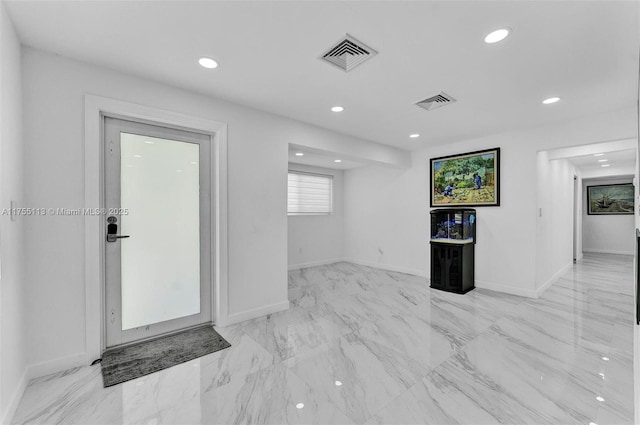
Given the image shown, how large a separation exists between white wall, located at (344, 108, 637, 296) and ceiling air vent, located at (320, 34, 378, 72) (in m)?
3.12

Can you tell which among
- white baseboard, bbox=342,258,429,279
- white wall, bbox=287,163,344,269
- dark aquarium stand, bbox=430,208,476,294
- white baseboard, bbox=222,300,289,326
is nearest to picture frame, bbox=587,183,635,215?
dark aquarium stand, bbox=430,208,476,294

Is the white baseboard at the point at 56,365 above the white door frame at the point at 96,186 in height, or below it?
below

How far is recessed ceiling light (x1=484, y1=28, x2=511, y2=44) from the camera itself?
1.78 meters

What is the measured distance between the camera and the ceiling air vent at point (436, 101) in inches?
111

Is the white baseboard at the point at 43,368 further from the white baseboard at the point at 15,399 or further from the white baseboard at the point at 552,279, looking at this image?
the white baseboard at the point at 552,279

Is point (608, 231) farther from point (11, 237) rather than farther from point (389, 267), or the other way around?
point (11, 237)

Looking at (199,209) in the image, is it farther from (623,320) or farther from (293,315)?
(623,320)

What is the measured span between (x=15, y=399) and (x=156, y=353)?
2.68 ft

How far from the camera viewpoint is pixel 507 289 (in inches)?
161

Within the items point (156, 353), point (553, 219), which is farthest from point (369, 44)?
point (553, 219)

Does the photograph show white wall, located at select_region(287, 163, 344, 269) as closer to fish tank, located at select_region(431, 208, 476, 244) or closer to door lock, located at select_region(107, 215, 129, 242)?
fish tank, located at select_region(431, 208, 476, 244)

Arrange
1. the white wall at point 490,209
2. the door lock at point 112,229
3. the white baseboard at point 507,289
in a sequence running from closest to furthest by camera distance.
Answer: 1. the door lock at point 112,229
2. the white wall at point 490,209
3. the white baseboard at point 507,289

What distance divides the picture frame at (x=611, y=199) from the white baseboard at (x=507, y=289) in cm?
644

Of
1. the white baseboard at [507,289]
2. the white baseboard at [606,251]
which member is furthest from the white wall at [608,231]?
the white baseboard at [507,289]
